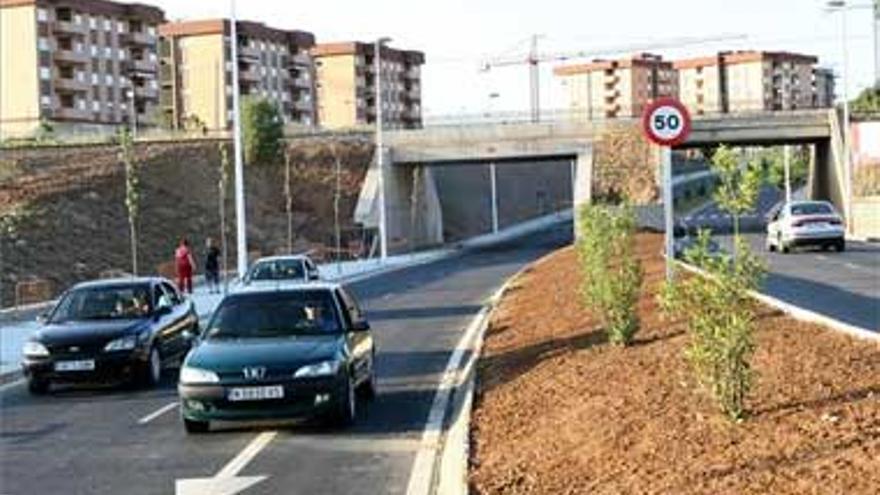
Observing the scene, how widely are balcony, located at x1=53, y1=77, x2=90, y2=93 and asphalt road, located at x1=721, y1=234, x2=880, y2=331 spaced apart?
85835mm

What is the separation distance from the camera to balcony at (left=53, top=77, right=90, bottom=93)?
116000mm

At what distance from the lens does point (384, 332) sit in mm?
24281

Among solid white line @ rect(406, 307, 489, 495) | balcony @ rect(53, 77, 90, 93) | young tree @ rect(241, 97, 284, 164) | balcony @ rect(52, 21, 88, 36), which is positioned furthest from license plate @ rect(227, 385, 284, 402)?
balcony @ rect(53, 77, 90, 93)

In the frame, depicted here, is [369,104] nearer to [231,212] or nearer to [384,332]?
[231,212]

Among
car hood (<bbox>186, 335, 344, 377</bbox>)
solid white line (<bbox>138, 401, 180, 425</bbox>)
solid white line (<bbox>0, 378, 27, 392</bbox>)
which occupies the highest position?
car hood (<bbox>186, 335, 344, 377</bbox>)

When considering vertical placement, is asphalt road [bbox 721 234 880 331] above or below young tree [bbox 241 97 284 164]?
below

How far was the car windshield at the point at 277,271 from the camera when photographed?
28.6 metres

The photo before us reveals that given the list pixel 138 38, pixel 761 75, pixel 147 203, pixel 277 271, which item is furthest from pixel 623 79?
pixel 277 271

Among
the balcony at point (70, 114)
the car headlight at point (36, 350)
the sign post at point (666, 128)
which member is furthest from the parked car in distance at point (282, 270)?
the balcony at point (70, 114)

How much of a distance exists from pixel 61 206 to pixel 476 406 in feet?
146

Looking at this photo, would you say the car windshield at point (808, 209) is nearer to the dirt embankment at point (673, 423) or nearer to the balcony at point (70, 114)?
the dirt embankment at point (673, 423)

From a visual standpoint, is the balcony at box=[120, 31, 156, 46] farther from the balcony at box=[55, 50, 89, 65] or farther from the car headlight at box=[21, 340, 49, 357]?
the car headlight at box=[21, 340, 49, 357]

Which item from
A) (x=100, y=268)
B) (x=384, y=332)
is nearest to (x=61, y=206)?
(x=100, y=268)

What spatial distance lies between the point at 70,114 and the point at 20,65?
5.71 m
